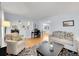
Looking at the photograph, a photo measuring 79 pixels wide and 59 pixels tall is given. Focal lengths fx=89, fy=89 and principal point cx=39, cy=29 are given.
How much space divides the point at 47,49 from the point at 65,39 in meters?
0.40

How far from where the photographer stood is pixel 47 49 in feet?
5.73

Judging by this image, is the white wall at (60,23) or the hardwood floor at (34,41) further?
the hardwood floor at (34,41)

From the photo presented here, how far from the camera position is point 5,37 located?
5.59 ft

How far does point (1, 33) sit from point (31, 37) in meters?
0.58

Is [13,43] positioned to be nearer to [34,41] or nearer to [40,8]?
[34,41]

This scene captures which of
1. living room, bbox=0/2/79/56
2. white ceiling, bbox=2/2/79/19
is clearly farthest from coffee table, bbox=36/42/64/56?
white ceiling, bbox=2/2/79/19

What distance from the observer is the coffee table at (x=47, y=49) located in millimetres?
1713

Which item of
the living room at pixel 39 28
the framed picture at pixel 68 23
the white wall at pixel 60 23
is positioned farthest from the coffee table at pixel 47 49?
Answer: the framed picture at pixel 68 23

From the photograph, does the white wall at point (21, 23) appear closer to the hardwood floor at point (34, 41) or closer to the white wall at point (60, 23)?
the hardwood floor at point (34, 41)

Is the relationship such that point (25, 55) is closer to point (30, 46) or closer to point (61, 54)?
point (30, 46)

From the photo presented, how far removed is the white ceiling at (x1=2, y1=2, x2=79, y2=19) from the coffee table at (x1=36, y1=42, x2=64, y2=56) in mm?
605

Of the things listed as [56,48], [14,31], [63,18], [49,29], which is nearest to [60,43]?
[56,48]

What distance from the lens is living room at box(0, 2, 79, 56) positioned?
5.48ft

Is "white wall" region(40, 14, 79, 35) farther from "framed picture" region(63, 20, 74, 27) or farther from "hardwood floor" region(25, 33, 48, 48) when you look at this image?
"hardwood floor" region(25, 33, 48, 48)
